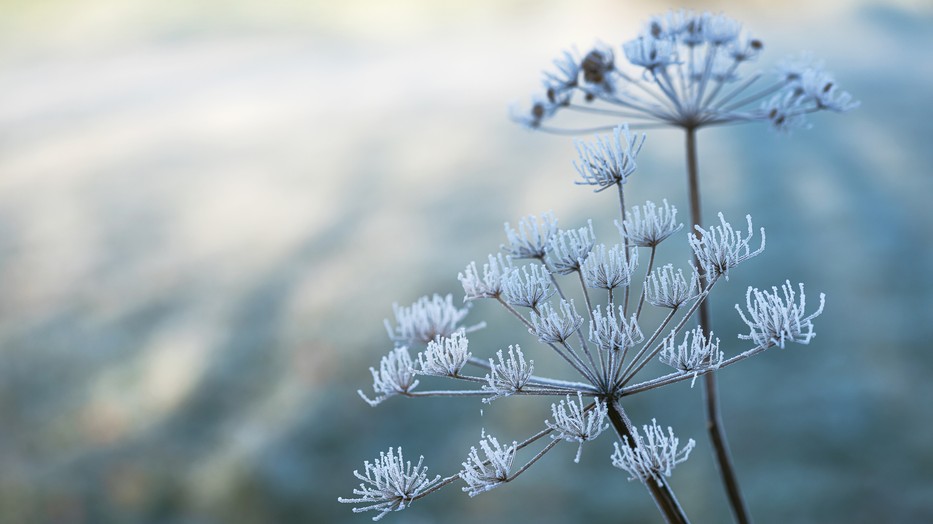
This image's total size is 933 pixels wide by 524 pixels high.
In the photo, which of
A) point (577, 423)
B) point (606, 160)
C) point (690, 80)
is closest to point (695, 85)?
point (690, 80)

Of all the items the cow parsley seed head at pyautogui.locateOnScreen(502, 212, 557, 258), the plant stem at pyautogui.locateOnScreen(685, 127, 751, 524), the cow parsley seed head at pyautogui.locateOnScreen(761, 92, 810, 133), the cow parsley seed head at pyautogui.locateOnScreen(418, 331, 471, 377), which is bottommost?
the plant stem at pyautogui.locateOnScreen(685, 127, 751, 524)

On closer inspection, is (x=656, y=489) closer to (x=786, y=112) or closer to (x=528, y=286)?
(x=528, y=286)

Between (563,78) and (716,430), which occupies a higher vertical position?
(563,78)

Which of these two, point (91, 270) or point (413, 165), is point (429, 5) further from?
point (91, 270)

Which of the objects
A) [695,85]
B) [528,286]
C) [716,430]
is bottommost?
[716,430]

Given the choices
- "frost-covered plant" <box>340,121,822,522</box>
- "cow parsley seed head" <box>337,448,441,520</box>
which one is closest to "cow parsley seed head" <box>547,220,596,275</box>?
"frost-covered plant" <box>340,121,822,522</box>

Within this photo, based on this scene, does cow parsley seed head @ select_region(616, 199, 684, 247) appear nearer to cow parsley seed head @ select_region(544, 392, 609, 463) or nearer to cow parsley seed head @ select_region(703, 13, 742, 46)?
cow parsley seed head @ select_region(544, 392, 609, 463)

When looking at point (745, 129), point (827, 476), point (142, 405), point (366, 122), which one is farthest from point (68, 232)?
point (827, 476)
